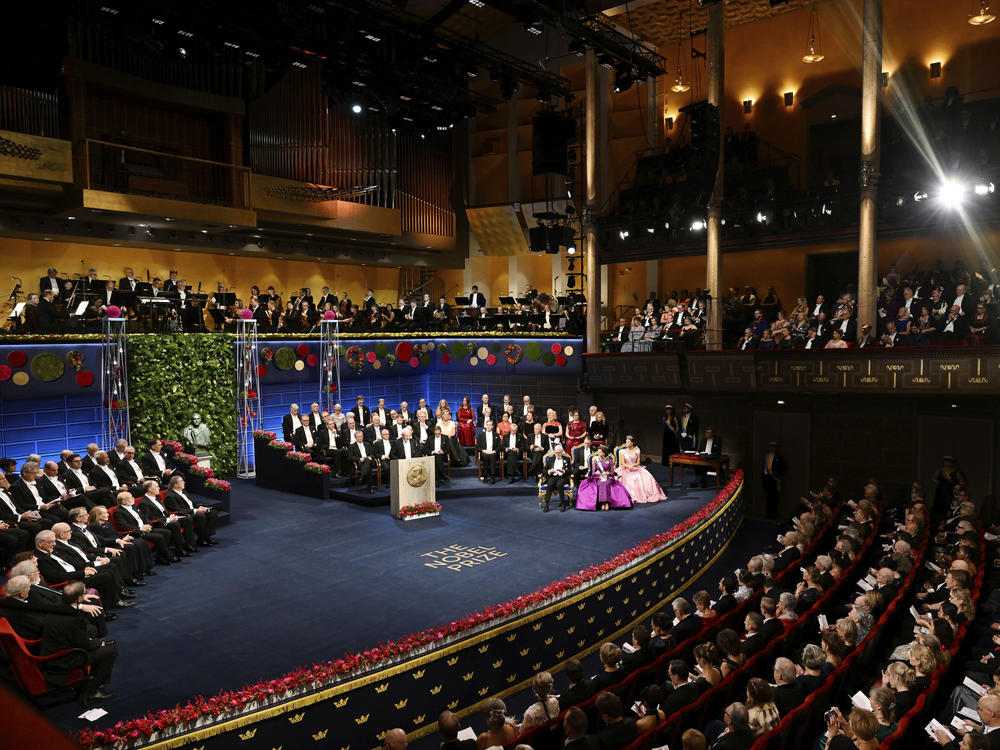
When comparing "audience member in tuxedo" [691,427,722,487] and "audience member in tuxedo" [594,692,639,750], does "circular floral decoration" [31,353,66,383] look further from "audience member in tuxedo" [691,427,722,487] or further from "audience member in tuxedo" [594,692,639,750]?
"audience member in tuxedo" [594,692,639,750]

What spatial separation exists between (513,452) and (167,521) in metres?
6.58

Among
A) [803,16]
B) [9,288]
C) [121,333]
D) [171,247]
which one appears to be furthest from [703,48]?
[9,288]

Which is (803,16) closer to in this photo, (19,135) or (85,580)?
(19,135)

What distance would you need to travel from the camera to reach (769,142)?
19781mm

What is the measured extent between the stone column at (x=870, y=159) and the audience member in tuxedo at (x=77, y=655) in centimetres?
1365

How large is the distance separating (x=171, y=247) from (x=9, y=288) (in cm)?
335

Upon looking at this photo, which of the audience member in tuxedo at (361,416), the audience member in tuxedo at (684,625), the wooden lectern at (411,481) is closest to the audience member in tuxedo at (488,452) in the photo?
the wooden lectern at (411,481)

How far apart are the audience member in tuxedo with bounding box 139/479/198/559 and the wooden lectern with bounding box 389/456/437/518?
9.99ft

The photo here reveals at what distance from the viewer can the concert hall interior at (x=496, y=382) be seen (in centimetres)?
599

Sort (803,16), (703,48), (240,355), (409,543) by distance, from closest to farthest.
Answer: (409,543), (240,355), (803,16), (703,48)

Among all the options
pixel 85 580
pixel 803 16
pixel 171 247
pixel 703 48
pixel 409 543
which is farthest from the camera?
pixel 703 48

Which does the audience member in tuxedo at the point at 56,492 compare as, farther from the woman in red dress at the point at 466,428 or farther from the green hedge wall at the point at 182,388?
the woman in red dress at the point at 466,428

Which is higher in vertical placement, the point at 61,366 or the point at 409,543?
the point at 61,366

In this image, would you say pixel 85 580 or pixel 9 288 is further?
pixel 9 288
